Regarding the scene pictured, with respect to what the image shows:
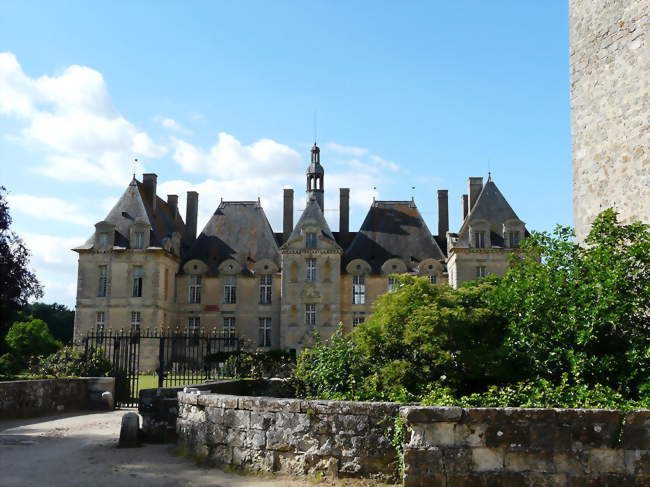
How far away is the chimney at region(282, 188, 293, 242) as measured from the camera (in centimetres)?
4075

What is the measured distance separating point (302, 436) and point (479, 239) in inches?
1208

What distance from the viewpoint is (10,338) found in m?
36.8

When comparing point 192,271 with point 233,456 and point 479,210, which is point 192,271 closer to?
point 479,210

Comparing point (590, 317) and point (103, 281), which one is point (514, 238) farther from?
point (590, 317)

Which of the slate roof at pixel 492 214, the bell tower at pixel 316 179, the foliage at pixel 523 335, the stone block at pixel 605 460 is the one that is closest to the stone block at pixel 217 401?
the foliage at pixel 523 335

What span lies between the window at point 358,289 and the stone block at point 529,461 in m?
32.6

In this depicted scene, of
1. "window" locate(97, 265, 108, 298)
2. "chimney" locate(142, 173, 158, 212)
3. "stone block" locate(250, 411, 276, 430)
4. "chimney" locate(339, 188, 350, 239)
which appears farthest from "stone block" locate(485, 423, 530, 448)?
"chimney" locate(142, 173, 158, 212)

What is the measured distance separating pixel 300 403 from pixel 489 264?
30508 mm

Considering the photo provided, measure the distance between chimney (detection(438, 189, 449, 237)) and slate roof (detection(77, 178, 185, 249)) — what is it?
52.9ft

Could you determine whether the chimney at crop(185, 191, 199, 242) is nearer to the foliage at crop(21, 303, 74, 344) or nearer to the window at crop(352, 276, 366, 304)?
the window at crop(352, 276, 366, 304)

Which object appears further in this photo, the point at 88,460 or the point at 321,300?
the point at 321,300

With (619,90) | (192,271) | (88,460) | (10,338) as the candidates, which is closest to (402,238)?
(192,271)

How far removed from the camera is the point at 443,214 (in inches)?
1640

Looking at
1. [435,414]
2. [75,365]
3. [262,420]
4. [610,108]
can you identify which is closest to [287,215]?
→ [75,365]
